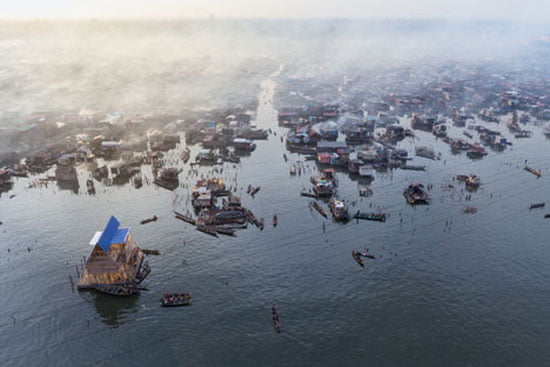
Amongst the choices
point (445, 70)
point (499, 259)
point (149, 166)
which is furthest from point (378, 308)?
point (445, 70)

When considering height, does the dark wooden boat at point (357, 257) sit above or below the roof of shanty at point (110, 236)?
below

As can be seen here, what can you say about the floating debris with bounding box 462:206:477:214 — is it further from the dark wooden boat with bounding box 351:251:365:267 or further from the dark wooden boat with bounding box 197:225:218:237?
the dark wooden boat with bounding box 197:225:218:237

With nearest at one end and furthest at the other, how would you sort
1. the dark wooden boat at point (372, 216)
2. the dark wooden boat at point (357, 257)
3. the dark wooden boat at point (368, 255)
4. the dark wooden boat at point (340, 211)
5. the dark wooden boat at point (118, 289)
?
the dark wooden boat at point (118, 289)
the dark wooden boat at point (357, 257)
the dark wooden boat at point (368, 255)
the dark wooden boat at point (340, 211)
the dark wooden boat at point (372, 216)

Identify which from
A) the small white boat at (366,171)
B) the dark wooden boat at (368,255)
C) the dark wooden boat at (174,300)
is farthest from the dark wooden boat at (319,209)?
the dark wooden boat at (174,300)

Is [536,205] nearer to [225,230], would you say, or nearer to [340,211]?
[340,211]

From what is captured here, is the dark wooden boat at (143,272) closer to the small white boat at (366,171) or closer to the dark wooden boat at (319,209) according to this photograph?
the dark wooden boat at (319,209)

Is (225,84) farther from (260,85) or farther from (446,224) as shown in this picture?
(446,224)

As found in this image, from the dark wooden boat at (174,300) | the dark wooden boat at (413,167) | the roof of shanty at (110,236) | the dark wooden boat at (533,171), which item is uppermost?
the roof of shanty at (110,236)
